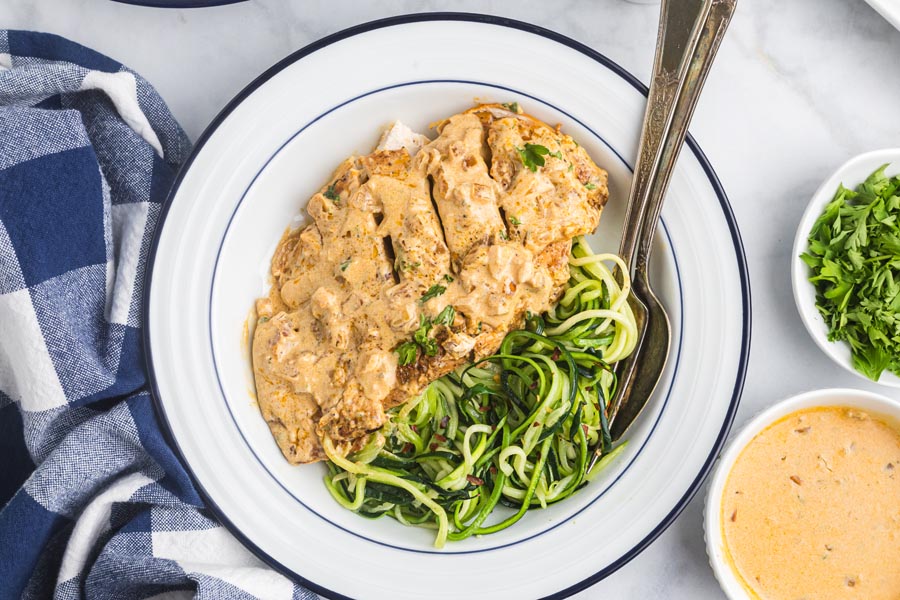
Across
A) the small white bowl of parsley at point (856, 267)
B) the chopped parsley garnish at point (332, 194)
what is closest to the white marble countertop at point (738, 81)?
the small white bowl of parsley at point (856, 267)

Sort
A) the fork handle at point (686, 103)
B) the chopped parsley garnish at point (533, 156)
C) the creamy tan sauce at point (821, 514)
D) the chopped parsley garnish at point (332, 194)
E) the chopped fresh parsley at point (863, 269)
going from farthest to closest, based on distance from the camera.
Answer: the creamy tan sauce at point (821, 514), the chopped fresh parsley at point (863, 269), the chopped parsley garnish at point (332, 194), the chopped parsley garnish at point (533, 156), the fork handle at point (686, 103)

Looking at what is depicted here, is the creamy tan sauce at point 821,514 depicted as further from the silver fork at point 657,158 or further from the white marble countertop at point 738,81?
the silver fork at point 657,158

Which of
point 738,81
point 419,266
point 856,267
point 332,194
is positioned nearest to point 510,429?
point 419,266

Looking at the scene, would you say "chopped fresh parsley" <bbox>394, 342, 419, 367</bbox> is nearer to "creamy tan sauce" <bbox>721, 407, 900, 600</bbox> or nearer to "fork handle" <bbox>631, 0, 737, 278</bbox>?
"fork handle" <bbox>631, 0, 737, 278</bbox>

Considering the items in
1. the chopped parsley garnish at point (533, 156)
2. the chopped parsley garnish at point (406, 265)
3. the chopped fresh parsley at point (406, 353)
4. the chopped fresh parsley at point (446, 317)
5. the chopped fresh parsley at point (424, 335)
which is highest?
the chopped parsley garnish at point (533, 156)

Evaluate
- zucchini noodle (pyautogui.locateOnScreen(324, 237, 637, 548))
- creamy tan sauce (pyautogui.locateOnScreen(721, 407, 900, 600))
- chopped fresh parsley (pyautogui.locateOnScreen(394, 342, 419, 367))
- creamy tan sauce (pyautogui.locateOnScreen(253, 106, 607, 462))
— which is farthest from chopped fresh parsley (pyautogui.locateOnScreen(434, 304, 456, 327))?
creamy tan sauce (pyautogui.locateOnScreen(721, 407, 900, 600))

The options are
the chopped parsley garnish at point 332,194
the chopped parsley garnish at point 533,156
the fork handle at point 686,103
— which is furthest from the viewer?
the chopped parsley garnish at point 332,194
